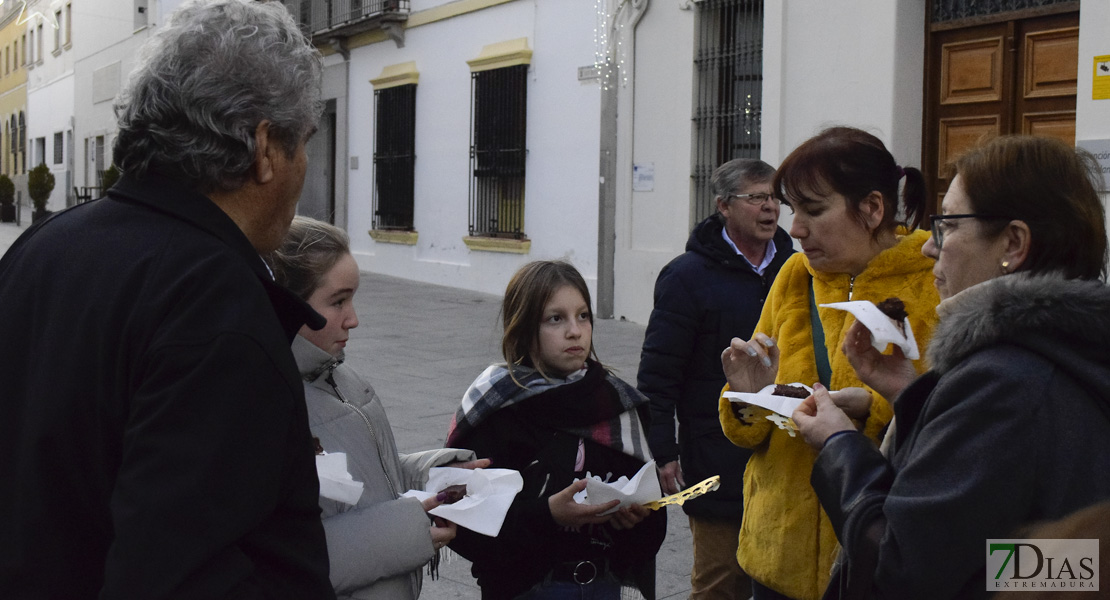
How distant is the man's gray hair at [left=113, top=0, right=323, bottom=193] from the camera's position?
151 centimetres

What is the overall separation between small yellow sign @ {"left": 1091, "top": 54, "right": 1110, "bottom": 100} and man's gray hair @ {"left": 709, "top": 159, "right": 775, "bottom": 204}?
4272 millimetres

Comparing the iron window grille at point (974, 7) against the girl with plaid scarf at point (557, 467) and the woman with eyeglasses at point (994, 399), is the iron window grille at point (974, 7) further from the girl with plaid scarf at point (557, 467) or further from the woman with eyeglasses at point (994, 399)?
the woman with eyeglasses at point (994, 399)

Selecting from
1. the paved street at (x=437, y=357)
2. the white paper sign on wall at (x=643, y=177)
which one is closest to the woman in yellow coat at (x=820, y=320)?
the paved street at (x=437, y=357)

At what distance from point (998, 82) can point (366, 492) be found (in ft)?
24.3

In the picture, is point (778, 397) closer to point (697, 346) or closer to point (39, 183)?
point (697, 346)

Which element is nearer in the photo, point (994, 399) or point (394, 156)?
point (994, 399)

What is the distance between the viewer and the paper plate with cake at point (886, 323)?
2238 mm

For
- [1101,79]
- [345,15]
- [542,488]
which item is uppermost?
[345,15]

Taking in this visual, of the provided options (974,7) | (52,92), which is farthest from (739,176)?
(52,92)

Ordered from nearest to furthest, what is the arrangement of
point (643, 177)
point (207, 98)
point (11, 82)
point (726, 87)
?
point (207, 98) < point (726, 87) < point (643, 177) < point (11, 82)

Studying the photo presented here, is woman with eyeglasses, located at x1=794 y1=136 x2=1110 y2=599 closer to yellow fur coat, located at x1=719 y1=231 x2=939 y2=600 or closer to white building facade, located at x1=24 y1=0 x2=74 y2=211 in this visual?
yellow fur coat, located at x1=719 y1=231 x2=939 y2=600

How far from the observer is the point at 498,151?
14.7m

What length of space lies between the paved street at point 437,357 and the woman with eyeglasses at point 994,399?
5.62ft

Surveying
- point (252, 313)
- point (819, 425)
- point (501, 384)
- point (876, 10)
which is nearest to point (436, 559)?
point (501, 384)
